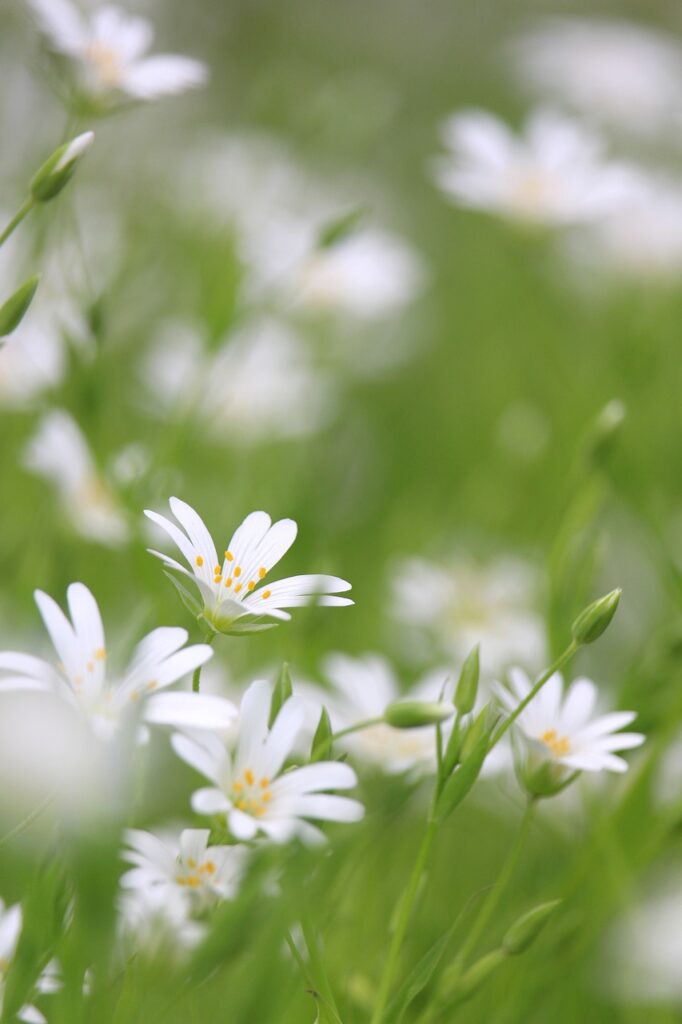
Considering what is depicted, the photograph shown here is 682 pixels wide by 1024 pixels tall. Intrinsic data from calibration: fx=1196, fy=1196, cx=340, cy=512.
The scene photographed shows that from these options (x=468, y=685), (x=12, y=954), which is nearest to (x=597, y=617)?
(x=468, y=685)

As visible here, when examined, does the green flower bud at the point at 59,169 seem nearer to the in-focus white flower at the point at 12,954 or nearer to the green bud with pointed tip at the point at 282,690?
the green bud with pointed tip at the point at 282,690

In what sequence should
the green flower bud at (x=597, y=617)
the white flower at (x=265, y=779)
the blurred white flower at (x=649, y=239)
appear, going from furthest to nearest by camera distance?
the blurred white flower at (x=649, y=239), the green flower bud at (x=597, y=617), the white flower at (x=265, y=779)

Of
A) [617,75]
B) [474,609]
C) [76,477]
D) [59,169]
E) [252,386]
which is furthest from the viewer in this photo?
[617,75]

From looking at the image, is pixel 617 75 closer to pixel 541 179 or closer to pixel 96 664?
pixel 541 179

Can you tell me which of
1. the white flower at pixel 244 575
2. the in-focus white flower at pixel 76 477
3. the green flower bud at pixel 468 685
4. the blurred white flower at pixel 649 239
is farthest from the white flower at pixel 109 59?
the blurred white flower at pixel 649 239

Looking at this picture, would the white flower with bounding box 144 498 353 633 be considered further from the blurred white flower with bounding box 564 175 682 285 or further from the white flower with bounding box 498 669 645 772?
the blurred white flower with bounding box 564 175 682 285

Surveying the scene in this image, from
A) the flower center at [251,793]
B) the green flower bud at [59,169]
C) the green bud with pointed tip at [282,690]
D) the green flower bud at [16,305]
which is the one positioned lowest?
the flower center at [251,793]

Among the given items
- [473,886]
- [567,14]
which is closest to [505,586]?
[473,886]
